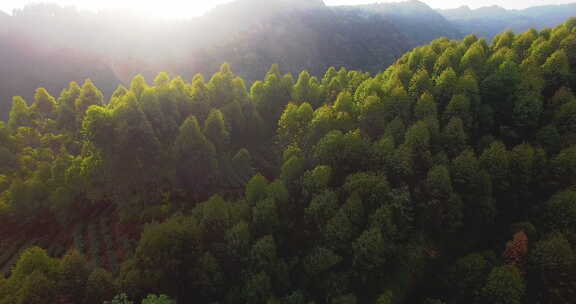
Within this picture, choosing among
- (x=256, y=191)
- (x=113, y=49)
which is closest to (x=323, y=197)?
(x=256, y=191)

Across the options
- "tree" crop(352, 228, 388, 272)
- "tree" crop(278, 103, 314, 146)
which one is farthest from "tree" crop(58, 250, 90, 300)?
"tree" crop(278, 103, 314, 146)

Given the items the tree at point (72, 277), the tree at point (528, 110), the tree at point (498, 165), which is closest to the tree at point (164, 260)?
the tree at point (72, 277)

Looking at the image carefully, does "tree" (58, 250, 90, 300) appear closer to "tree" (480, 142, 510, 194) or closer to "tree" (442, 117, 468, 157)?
"tree" (442, 117, 468, 157)

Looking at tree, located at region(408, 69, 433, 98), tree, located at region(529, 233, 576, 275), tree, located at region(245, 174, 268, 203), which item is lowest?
tree, located at region(529, 233, 576, 275)

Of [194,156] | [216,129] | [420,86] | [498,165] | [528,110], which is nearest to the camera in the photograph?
[498,165]

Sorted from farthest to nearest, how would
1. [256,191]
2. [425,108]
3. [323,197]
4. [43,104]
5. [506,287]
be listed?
1. [43,104]
2. [425,108]
3. [256,191]
4. [323,197]
5. [506,287]

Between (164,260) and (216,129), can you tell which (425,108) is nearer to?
(216,129)

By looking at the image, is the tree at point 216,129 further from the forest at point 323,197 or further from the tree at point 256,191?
the tree at point 256,191

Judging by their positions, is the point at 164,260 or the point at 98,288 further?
the point at 164,260
